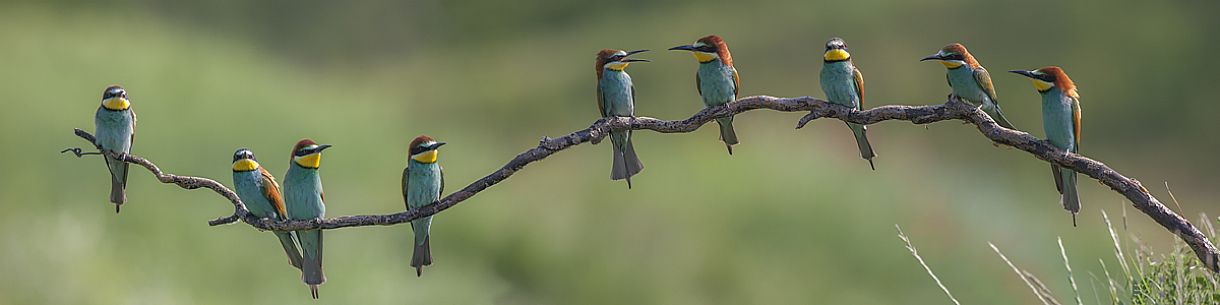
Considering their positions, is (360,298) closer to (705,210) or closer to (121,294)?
(121,294)

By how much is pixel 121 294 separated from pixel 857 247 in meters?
3.14

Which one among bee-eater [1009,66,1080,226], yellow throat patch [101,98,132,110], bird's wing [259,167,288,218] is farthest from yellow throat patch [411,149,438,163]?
bee-eater [1009,66,1080,226]

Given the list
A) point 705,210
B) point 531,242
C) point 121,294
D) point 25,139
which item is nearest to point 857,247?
point 705,210

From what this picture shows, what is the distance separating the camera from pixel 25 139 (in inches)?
206

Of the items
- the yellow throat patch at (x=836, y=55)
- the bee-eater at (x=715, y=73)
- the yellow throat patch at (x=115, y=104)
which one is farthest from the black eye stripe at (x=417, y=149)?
the yellow throat patch at (x=836, y=55)

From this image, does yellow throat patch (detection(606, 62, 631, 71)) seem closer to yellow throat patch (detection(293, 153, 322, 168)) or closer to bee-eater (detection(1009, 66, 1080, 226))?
yellow throat patch (detection(293, 153, 322, 168))

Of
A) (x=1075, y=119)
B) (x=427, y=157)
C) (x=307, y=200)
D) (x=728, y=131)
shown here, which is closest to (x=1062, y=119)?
(x=1075, y=119)

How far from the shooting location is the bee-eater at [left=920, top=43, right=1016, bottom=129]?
2.02 meters

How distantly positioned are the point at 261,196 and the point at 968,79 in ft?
4.14

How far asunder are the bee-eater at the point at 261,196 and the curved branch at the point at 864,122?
2.9 inches

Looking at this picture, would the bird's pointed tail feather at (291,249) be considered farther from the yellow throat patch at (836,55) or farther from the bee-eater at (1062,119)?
the bee-eater at (1062,119)

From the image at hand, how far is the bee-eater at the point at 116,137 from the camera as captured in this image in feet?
7.32

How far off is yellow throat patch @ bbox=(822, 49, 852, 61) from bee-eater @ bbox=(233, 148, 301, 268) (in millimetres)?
1021

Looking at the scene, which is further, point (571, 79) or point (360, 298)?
point (571, 79)
